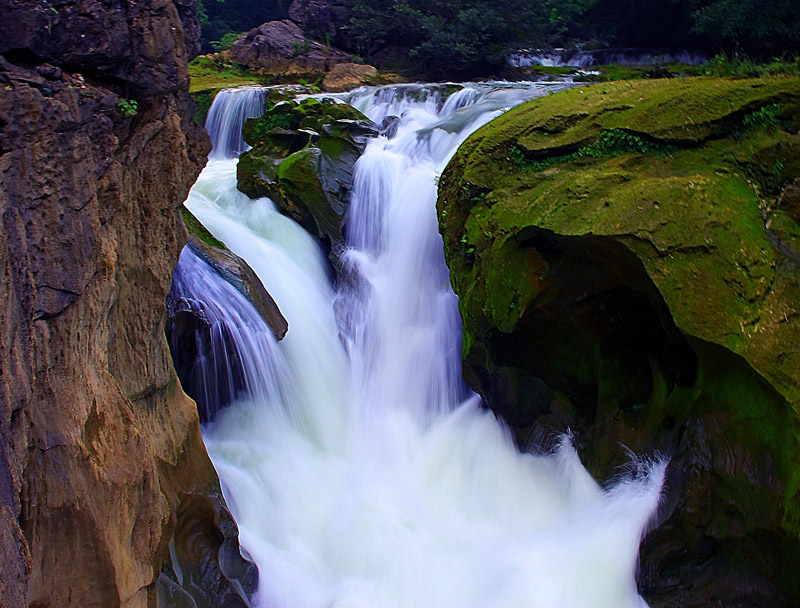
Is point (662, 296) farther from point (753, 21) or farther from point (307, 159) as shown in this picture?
point (753, 21)

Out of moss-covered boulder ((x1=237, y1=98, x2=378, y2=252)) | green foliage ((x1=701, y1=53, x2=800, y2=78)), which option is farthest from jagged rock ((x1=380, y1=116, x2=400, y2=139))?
green foliage ((x1=701, y1=53, x2=800, y2=78))

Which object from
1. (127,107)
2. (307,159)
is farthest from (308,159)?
(127,107)

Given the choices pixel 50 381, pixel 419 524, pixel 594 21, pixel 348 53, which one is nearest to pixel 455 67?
pixel 348 53

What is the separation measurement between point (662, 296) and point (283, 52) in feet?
59.7

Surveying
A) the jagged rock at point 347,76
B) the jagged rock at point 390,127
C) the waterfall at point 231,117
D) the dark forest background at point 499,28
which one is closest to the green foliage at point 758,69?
the jagged rock at point 390,127

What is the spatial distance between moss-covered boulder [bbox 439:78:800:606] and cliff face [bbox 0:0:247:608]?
3028mm

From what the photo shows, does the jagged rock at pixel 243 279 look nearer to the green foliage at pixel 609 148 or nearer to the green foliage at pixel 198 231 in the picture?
the green foliage at pixel 198 231

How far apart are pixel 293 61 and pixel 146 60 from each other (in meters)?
17.2

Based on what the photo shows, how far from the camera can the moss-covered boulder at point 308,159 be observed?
8.68 metres

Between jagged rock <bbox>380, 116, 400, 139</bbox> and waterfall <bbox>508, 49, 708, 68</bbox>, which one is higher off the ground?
waterfall <bbox>508, 49, 708, 68</bbox>

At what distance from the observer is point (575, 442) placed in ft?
18.9

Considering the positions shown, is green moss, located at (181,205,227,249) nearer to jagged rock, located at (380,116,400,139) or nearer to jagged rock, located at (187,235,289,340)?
jagged rock, located at (187,235,289,340)

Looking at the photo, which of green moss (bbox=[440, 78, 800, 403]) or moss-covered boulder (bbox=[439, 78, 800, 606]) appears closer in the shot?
moss-covered boulder (bbox=[439, 78, 800, 606])

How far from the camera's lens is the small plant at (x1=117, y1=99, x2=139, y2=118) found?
134 inches
